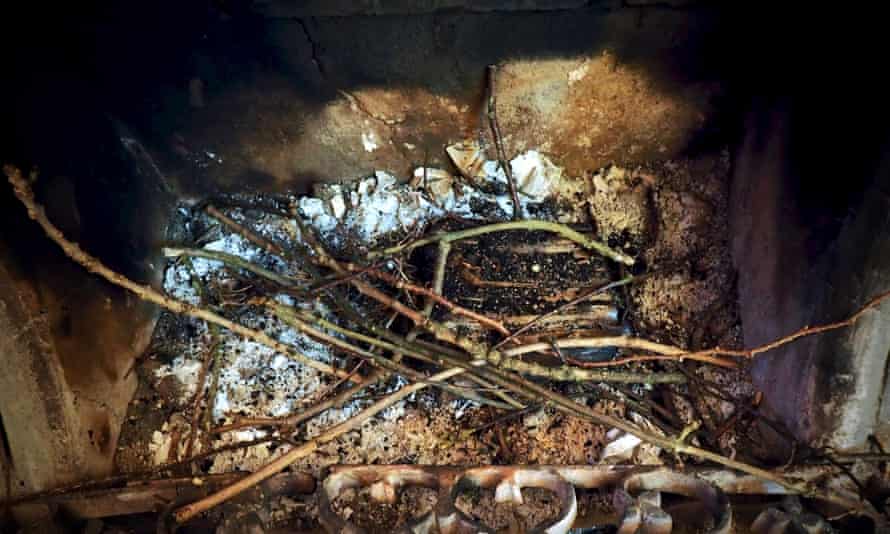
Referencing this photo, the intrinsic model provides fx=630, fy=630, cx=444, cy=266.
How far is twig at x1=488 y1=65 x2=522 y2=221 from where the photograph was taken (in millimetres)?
1933

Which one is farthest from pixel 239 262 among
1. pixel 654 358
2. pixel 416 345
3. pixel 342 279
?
pixel 654 358

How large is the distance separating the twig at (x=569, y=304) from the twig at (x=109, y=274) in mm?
497

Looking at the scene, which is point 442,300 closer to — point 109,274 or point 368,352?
point 368,352

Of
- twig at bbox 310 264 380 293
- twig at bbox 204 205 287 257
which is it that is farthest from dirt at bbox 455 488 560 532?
twig at bbox 204 205 287 257

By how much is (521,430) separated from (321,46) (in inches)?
49.2

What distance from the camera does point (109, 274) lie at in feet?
5.12

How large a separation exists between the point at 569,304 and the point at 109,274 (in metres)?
1.24

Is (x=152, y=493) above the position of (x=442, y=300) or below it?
below

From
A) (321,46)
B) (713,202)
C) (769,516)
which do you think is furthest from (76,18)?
(769,516)

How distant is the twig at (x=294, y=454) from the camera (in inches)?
58.2

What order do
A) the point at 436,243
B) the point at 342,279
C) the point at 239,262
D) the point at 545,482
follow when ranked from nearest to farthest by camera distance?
the point at 545,482
the point at 342,279
the point at 239,262
the point at 436,243

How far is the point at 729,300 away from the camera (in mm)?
1966

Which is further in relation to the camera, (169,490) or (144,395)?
(144,395)

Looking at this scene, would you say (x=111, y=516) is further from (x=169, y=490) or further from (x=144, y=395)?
(x=144, y=395)
